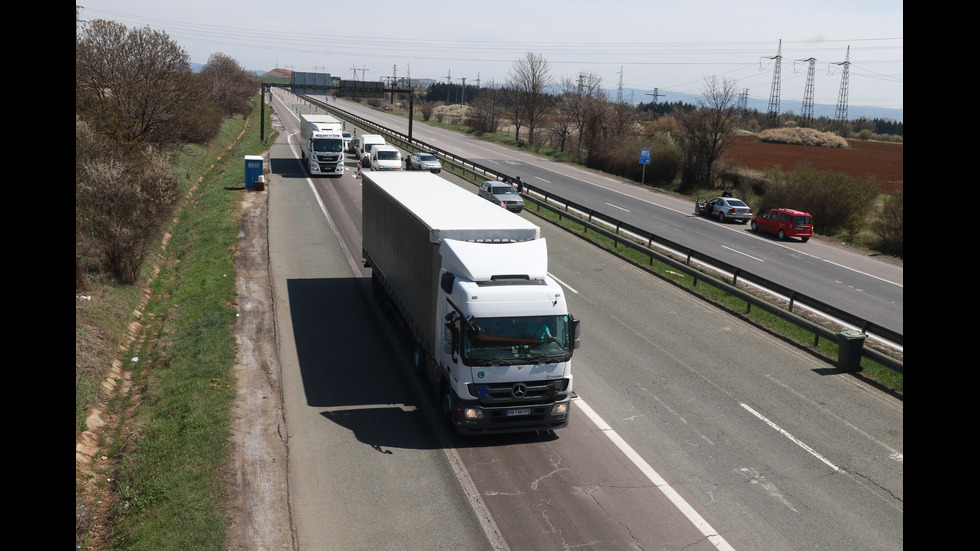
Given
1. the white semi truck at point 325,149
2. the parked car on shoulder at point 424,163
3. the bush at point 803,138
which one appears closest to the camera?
the white semi truck at point 325,149

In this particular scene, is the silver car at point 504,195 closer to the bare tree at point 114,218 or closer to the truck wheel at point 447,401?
the bare tree at point 114,218

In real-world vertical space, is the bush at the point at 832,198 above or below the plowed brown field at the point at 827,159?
below

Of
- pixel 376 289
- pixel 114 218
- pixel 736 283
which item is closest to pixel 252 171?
pixel 114 218

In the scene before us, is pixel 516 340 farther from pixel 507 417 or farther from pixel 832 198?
pixel 832 198

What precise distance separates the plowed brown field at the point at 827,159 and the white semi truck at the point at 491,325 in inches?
A: 1920

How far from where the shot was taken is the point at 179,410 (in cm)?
1409

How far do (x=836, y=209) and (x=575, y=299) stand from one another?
24.9 metres

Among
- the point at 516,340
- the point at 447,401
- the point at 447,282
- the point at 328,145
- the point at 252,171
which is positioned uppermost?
the point at 328,145

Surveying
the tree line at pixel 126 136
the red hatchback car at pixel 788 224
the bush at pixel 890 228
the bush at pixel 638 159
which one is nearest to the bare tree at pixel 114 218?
the tree line at pixel 126 136

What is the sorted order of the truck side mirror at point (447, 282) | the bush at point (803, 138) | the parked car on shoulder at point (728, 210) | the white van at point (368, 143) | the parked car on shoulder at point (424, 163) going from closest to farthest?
the truck side mirror at point (447, 282) < the parked car on shoulder at point (728, 210) < the parked car on shoulder at point (424, 163) < the white van at point (368, 143) < the bush at point (803, 138)

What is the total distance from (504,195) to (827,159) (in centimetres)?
5827

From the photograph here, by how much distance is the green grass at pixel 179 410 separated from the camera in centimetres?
1040

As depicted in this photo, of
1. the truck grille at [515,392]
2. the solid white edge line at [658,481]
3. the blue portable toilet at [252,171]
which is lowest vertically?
the solid white edge line at [658,481]

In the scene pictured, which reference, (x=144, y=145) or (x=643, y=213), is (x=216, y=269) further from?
(x=643, y=213)
